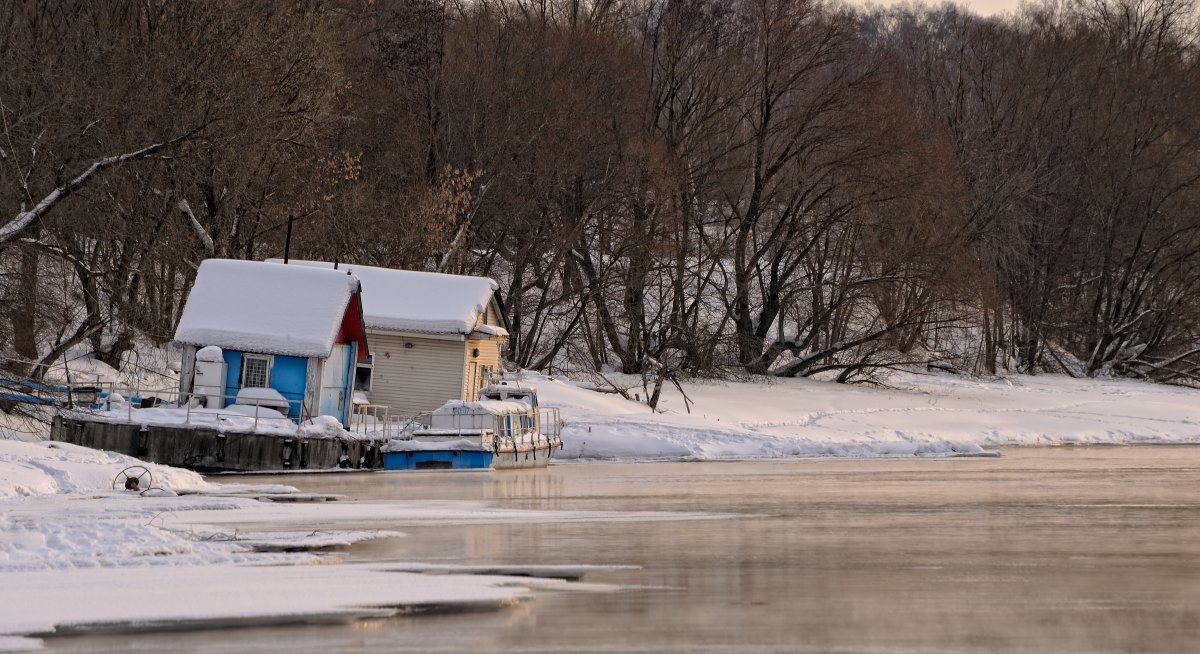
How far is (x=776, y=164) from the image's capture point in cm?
6600

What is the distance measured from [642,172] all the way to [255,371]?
25110 mm

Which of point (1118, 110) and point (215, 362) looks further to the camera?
point (1118, 110)

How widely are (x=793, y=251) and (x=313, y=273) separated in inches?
1220

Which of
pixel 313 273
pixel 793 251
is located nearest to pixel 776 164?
pixel 793 251

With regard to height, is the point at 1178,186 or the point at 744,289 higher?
the point at 1178,186

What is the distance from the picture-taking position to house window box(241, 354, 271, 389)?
38438 millimetres

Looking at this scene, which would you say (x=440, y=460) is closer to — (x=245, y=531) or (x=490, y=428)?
(x=490, y=428)

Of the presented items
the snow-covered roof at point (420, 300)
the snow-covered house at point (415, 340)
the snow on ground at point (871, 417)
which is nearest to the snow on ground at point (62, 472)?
the snow on ground at point (871, 417)

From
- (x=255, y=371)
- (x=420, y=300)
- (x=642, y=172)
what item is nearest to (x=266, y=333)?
(x=255, y=371)

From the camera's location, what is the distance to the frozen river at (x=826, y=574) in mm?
9898

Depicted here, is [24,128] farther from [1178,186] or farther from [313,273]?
[1178,186]

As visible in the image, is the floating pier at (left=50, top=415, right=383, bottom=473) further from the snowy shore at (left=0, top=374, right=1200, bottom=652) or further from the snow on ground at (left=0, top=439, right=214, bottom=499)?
the snow on ground at (left=0, top=439, right=214, bottom=499)

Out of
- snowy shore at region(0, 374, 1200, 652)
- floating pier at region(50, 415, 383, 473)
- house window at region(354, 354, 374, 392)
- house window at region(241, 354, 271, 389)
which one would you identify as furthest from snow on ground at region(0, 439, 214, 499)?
house window at region(354, 354, 374, 392)

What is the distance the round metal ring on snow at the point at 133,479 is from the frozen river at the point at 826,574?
10.5 ft
